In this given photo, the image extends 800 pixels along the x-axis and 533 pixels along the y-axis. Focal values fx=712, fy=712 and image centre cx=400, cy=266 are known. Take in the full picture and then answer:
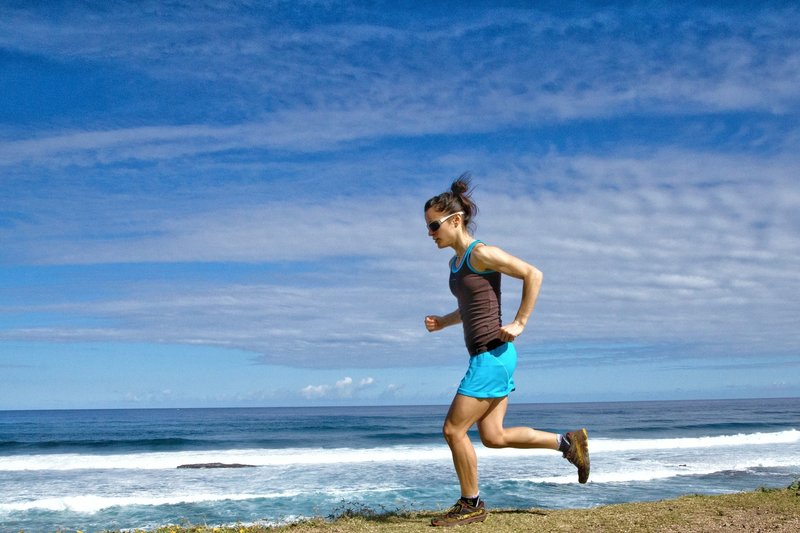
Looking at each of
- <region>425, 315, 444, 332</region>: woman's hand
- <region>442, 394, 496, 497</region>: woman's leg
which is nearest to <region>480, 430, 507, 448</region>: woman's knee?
<region>442, 394, 496, 497</region>: woman's leg

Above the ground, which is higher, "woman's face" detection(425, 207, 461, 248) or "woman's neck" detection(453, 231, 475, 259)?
"woman's face" detection(425, 207, 461, 248)

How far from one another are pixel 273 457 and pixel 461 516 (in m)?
20.6

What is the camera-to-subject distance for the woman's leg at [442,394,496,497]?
5086 mm

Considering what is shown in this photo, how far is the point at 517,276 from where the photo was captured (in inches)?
196

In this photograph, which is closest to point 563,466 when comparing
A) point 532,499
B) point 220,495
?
point 532,499

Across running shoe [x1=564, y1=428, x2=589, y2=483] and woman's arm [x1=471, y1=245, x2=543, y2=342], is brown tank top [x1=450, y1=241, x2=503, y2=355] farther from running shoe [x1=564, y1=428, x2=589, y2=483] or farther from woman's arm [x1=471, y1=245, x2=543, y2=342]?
running shoe [x1=564, y1=428, x2=589, y2=483]

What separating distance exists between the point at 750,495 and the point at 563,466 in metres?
10.6

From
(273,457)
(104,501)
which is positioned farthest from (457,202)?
(273,457)

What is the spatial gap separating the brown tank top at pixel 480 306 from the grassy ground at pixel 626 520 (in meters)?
1.36

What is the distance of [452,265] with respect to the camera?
18.2 feet

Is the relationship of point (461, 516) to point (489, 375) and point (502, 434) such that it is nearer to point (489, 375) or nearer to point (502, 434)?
point (502, 434)

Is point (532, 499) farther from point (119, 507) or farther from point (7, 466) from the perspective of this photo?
point (7, 466)

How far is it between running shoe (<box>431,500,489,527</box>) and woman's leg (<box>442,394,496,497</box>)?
0.64ft

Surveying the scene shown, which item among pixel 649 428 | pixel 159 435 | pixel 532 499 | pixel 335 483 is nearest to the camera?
pixel 532 499
